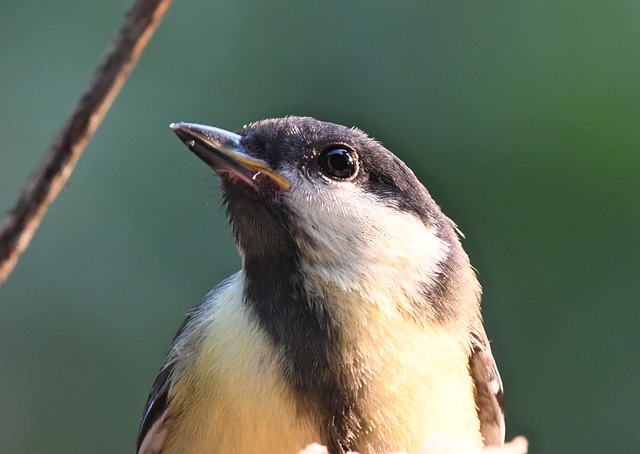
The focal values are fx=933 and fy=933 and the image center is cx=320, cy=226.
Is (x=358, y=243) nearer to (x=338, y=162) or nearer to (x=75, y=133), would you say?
(x=338, y=162)

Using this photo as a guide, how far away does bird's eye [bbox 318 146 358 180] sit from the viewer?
2648 millimetres

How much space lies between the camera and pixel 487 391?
9.53ft

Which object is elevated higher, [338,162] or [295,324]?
[338,162]

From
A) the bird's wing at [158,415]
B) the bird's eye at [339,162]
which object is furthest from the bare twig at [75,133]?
the bird's wing at [158,415]

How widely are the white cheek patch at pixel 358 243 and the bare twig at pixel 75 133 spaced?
1720 millimetres

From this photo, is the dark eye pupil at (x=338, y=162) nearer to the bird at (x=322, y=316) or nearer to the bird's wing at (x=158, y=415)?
the bird at (x=322, y=316)

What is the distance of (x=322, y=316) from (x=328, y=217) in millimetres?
284

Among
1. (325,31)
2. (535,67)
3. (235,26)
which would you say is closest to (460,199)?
(535,67)

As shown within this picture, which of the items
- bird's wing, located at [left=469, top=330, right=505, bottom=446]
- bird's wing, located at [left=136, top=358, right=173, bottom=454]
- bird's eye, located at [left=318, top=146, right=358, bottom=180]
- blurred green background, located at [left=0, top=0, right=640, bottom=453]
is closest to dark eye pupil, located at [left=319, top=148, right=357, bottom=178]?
bird's eye, located at [left=318, top=146, right=358, bottom=180]

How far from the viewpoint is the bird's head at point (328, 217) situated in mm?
2484

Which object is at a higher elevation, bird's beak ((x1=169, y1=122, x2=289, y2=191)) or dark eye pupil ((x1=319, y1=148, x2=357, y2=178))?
dark eye pupil ((x1=319, y1=148, x2=357, y2=178))

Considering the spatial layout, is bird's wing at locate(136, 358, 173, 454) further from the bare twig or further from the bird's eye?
the bare twig

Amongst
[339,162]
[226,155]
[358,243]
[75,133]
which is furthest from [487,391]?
[75,133]

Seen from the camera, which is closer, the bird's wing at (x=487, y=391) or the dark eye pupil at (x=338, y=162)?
the dark eye pupil at (x=338, y=162)
